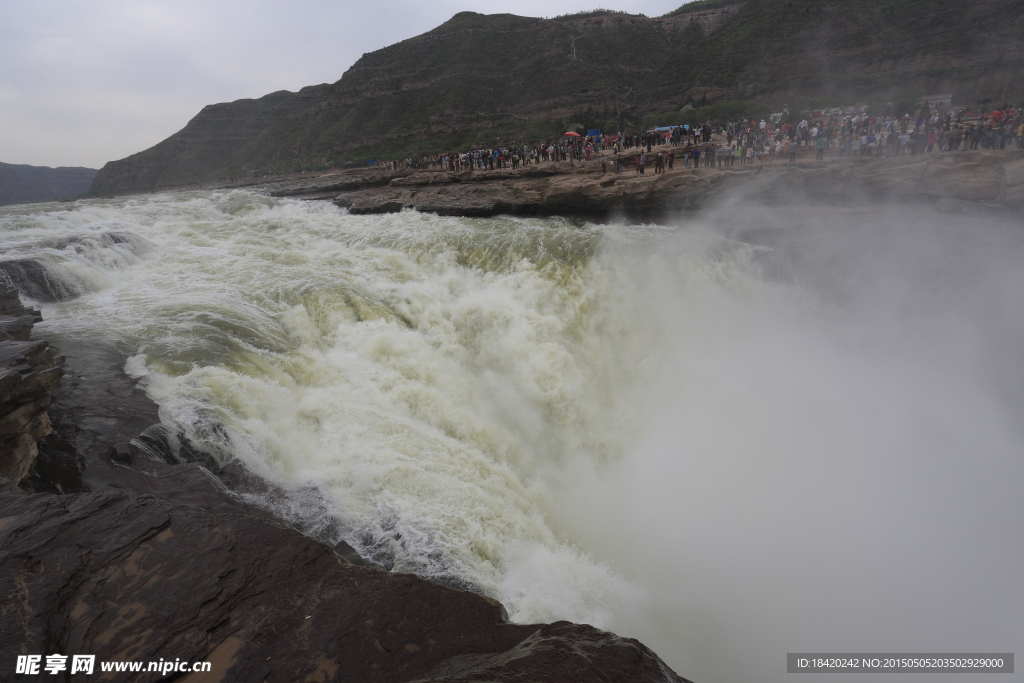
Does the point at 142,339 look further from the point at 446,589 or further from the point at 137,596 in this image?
the point at 446,589

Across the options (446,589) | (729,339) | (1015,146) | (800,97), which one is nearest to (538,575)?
(446,589)

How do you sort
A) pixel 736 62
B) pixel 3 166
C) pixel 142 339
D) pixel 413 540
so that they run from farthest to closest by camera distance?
pixel 3 166, pixel 736 62, pixel 142 339, pixel 413 540

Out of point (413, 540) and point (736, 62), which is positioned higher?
point (736, 62)

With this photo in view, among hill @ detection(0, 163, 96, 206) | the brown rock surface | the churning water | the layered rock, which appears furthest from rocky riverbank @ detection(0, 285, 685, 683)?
hill @ detection(0, 163, 96, 206)

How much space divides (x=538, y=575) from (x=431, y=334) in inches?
212

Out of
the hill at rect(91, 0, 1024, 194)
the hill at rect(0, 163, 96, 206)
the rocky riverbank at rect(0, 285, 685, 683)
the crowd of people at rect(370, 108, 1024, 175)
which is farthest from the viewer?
the hill at rect(0, 163, 96, 206)

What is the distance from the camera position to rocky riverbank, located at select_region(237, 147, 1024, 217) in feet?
39.2

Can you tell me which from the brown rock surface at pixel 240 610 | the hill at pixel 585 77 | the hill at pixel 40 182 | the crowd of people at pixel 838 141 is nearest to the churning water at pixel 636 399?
the brown rock surface at pixel 240 610

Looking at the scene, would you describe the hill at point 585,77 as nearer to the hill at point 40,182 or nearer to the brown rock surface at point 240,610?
the brown rock surface at point 240,610

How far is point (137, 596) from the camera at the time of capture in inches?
110

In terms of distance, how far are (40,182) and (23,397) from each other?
434ft

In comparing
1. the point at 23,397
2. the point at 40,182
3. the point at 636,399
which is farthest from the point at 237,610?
the point at 40,182

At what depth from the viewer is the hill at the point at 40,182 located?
3162 inches

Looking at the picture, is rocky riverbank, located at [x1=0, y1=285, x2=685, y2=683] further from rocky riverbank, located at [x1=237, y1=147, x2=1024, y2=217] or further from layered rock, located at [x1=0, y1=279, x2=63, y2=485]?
rocky riverbank, located at [x1=237, y1=147, x2=1024, y2=217]
